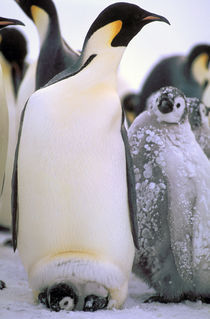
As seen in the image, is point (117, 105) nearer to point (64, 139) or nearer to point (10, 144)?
point (64, 139)

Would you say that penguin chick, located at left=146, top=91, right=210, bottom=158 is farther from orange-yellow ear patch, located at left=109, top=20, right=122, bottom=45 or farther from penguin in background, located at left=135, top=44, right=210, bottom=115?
penguin in background, located at left=135, top=44, right=210, bottom=115

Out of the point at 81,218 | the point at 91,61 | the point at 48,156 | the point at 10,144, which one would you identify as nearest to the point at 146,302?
the point at 81,218

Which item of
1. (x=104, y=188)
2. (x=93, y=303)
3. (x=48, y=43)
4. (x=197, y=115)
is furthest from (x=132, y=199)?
(x=48, y=43)

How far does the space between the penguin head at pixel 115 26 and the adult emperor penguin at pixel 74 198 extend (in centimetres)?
9

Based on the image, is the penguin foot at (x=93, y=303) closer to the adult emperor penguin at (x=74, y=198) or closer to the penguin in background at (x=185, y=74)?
the adult emperor penguin at (x=74, y=198)

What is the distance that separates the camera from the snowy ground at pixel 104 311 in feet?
3.44

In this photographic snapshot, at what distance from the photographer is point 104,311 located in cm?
111

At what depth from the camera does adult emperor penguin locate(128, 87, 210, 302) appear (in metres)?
1.26

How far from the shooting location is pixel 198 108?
5.28 feet

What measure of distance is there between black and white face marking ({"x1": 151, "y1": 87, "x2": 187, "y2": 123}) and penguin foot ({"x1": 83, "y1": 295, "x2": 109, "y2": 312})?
0.47m

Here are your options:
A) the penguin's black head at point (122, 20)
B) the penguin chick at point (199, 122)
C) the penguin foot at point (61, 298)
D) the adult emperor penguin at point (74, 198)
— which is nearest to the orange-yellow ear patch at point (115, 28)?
the penguin's black head at point (122, 20)

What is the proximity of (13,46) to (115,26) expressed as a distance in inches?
40.8

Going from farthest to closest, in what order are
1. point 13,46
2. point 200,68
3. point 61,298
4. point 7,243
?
point 200,68
point 13,46
point 7,243
point 61,298

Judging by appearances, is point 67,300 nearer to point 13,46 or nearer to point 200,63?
point 13,46
